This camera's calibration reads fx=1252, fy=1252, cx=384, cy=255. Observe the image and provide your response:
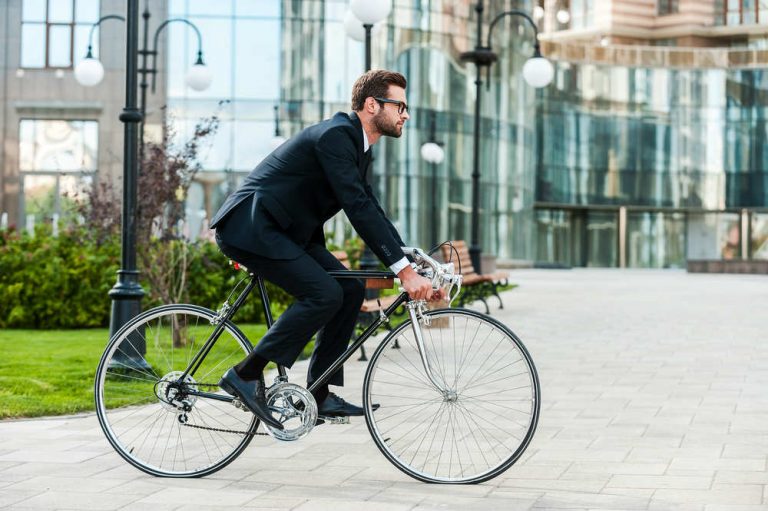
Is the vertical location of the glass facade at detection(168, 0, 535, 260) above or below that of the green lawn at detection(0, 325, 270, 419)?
above

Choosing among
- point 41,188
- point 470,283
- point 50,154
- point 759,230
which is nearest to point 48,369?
point 470,283

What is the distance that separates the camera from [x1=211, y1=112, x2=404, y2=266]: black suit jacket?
5.34m

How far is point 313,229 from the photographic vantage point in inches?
220

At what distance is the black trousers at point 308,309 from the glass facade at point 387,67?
97.8ft

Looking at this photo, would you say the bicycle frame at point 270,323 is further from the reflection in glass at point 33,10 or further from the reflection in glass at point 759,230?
the reflection in glass at point 759,230

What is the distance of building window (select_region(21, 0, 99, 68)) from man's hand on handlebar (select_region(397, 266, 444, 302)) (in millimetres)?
37083

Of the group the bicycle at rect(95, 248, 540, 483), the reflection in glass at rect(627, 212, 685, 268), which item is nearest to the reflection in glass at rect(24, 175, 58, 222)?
the reflection in glass at rect(627, 212, 685, 268)

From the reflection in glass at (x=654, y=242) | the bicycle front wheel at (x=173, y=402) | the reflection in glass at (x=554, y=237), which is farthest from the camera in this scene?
the reflection in glass at (x=654, y=242)

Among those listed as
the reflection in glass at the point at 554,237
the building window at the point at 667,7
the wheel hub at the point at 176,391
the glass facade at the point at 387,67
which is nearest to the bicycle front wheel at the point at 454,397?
the wheel hub at the point at 176,391

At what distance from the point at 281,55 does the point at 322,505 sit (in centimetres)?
3627

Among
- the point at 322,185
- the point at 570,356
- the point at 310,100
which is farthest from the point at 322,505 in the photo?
the point at 310,100

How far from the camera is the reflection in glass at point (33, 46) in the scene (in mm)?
40625

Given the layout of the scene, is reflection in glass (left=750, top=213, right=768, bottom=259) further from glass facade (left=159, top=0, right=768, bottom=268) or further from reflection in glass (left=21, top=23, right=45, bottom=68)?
reflection in glass (left=21, top=23, right=45, bottom=68)

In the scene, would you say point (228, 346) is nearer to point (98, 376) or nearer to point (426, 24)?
point (98, 376)
